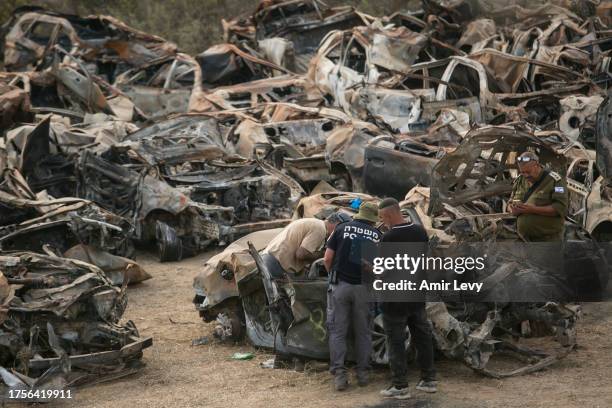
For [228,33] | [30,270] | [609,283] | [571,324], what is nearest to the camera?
[571,324]

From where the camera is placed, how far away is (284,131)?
17688mm

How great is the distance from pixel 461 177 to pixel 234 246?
8.12 feet

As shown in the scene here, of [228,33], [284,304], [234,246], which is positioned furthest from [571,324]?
[228,33]

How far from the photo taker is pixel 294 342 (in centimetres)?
916

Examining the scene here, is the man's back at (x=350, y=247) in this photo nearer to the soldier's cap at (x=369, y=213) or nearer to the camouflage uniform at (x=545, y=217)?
the soldier's cap at (x=369, y=213)

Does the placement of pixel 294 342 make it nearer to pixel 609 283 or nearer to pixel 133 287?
pixel 609 283

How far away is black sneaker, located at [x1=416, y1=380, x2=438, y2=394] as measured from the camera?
8.38 m

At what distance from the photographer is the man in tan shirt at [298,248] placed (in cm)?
946

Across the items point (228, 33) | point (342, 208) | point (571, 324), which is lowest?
point (571, 324)

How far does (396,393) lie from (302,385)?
0.93 metres

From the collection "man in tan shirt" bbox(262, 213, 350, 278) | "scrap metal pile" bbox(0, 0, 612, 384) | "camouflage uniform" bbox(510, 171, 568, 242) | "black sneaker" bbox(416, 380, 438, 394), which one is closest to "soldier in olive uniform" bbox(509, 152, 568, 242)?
"camouflage uniform" bbox(510, 171, 568, 242)

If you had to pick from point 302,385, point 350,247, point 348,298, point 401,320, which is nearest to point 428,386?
point 401,320

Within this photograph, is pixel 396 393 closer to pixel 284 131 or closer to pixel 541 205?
pixel 541 205

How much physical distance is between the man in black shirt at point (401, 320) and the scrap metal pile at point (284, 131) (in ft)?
1.37
